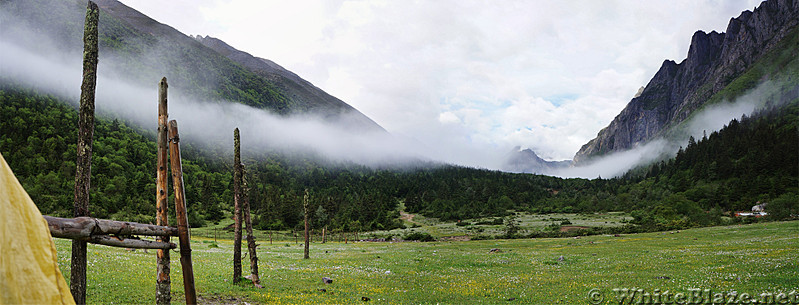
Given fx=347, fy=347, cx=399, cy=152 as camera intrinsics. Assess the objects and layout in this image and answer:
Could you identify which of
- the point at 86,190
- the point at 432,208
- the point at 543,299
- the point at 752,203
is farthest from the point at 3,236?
the point at 432,208

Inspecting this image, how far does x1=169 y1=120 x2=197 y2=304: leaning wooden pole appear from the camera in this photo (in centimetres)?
1041

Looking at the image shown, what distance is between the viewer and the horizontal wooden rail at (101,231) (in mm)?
7043

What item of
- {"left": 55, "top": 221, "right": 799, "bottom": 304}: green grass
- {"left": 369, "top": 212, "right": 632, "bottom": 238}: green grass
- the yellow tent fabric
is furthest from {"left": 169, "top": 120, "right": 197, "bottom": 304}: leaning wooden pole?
{"left": 369, "top": 212, "right": 632, "bottom": 238}: green grass

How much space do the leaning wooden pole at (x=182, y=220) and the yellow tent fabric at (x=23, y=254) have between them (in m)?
7.10

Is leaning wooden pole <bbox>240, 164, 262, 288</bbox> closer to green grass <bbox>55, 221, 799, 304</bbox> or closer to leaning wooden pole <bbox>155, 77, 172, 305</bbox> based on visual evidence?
green grass <bbox>55, 221, 799, 304</bbox>

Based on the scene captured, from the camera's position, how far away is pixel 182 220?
10.9 m

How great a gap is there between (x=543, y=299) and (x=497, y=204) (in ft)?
596

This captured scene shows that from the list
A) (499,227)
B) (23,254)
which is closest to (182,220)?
(23,254)

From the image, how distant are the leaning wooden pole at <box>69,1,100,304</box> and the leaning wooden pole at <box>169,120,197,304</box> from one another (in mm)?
2046

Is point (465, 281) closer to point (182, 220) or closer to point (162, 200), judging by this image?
point (182, 220)

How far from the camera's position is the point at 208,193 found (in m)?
150

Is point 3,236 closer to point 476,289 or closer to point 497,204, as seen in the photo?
point 476,289

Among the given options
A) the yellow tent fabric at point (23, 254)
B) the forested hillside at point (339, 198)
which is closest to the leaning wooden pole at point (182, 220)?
the yellow tent fabric at point (23, 254)

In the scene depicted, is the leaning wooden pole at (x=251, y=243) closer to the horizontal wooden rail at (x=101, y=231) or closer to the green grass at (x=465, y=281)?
the green grass at (x=465, y=281)
